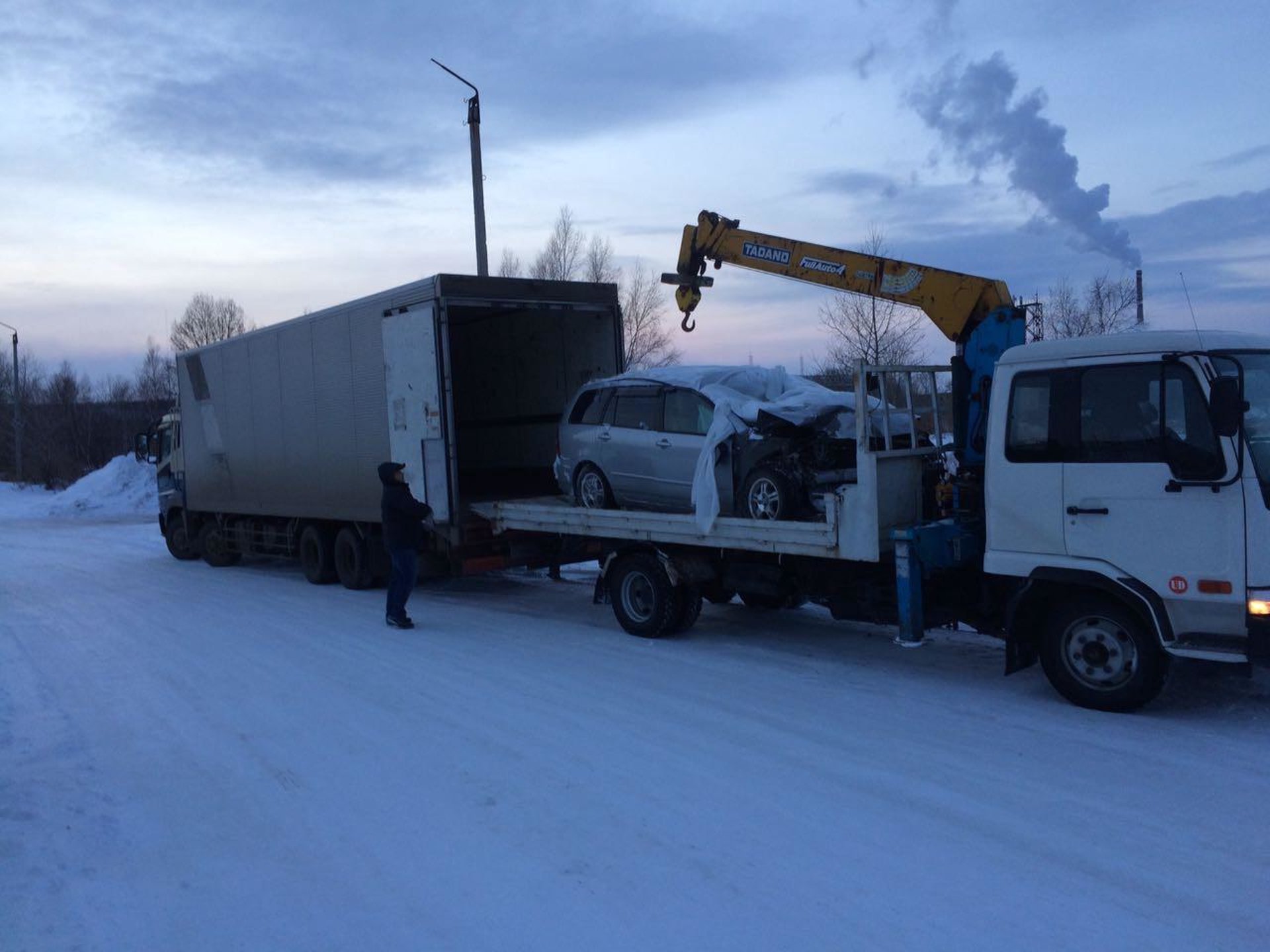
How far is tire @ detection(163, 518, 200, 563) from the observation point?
18094 mm

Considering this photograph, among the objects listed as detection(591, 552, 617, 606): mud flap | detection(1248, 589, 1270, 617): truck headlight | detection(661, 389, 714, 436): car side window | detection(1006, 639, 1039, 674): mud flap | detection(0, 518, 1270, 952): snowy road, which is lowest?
detection(0, 518, 1270, 952): snowy road

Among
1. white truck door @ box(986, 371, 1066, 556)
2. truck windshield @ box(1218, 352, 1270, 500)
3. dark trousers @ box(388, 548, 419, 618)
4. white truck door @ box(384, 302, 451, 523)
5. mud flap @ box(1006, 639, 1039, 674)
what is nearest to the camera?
truck windshield @ box(1218, 352, 1270, 500)

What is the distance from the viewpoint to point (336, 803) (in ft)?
18.3

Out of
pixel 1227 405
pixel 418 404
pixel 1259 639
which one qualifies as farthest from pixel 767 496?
pixel 418 404

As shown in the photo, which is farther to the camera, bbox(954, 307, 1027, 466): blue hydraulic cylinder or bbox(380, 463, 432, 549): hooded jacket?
bbox(380, 463, 432, 549): hooded jacket

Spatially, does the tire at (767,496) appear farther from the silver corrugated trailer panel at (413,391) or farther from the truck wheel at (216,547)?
the truck wheel at (216,547)

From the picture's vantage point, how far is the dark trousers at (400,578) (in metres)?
10.7

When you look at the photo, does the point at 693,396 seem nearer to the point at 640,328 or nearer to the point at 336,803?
the point at 336,803

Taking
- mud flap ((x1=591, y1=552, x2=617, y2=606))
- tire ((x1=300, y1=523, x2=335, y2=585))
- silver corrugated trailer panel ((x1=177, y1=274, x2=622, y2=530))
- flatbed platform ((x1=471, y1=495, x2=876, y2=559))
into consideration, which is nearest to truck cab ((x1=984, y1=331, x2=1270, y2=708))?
flatbed platform ((x1=471, y1=495, x2=876, y2=559))

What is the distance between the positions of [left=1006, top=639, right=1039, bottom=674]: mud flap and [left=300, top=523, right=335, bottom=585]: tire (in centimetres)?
973

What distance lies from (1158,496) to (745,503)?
10.9 ft

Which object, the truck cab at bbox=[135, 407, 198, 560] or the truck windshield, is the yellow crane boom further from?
the truck cab at bbox=[135, 407, 198, 560]

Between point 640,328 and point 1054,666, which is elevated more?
point 640,328

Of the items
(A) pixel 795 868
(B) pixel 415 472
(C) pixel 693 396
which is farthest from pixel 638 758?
(B) pixel 415 472
